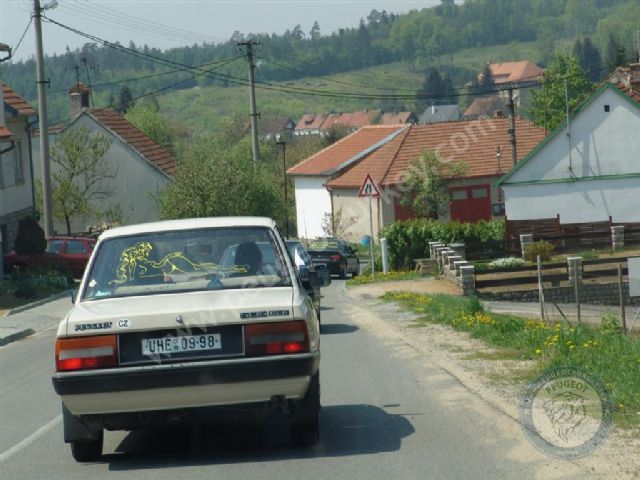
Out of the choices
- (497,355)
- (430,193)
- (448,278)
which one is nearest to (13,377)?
(497,355)

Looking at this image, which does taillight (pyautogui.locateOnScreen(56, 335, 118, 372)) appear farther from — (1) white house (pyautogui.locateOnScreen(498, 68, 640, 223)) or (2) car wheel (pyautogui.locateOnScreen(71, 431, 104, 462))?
(1) white house (pyautogui.locateOnScreen(498, 68, 640, 223))

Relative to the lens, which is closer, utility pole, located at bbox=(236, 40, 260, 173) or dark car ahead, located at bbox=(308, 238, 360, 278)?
dark car ahead, located at bbox=(308, 238, 360, 278)

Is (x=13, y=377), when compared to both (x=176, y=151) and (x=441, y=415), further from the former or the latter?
(x=176, y=151)

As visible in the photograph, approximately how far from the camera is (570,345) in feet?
41.1

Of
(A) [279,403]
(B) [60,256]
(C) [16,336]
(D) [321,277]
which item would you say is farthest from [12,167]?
(A) [279,403]

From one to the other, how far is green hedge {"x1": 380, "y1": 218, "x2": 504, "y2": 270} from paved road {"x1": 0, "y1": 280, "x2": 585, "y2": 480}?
26.4 m

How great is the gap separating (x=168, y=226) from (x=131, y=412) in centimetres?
181

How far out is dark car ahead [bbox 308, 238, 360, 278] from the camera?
4109 cm

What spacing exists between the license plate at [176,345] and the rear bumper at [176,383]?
124mm

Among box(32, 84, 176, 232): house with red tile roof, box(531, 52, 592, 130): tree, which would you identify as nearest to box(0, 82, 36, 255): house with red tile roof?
box(32, 84, 176, 232): house with red tile roof

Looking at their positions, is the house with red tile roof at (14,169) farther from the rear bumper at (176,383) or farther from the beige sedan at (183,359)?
the rear bumper at (176,383)

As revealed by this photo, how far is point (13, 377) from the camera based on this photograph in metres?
15.1

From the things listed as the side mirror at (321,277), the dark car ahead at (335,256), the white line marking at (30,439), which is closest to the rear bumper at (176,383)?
the white line marking at (30,439)

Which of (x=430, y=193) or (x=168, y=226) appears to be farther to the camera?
(x=430, y=193)
